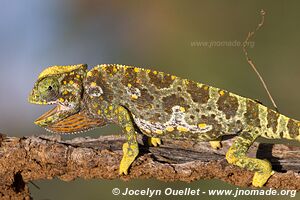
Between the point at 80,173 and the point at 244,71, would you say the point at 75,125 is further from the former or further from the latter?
the point at 244,71

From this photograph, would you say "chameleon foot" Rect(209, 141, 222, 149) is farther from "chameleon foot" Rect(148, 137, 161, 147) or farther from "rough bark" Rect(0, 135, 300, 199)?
"chameleon foot" Rect(148, 137, 161, 147)

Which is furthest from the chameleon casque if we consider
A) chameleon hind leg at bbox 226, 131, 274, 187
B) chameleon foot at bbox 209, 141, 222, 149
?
chameleon foot at bbox 209, 141, 222, 149

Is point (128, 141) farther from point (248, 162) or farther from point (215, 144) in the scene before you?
point (248, 162)

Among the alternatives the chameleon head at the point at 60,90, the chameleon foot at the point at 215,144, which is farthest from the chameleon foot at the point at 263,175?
the chameleon head at the point at 60,90

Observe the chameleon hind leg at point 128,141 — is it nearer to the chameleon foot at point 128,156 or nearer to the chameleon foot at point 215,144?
the chameleon foot at point 128,156

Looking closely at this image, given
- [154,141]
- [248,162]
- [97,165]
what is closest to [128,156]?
[97,165]

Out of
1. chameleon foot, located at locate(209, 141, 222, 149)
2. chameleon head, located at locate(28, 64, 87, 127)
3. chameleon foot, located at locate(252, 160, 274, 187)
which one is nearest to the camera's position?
chameleon foot, located at locate(252, 160, 274, 187)

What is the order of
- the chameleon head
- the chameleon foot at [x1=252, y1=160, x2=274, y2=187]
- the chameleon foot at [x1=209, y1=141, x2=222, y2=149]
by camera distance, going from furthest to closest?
the chameleon foot at [x1=209, y1=141, x2=222, y2=149] → the chameleon head → the chameleon foot at [x1=252, y1=160, x2=274, y2=187]
